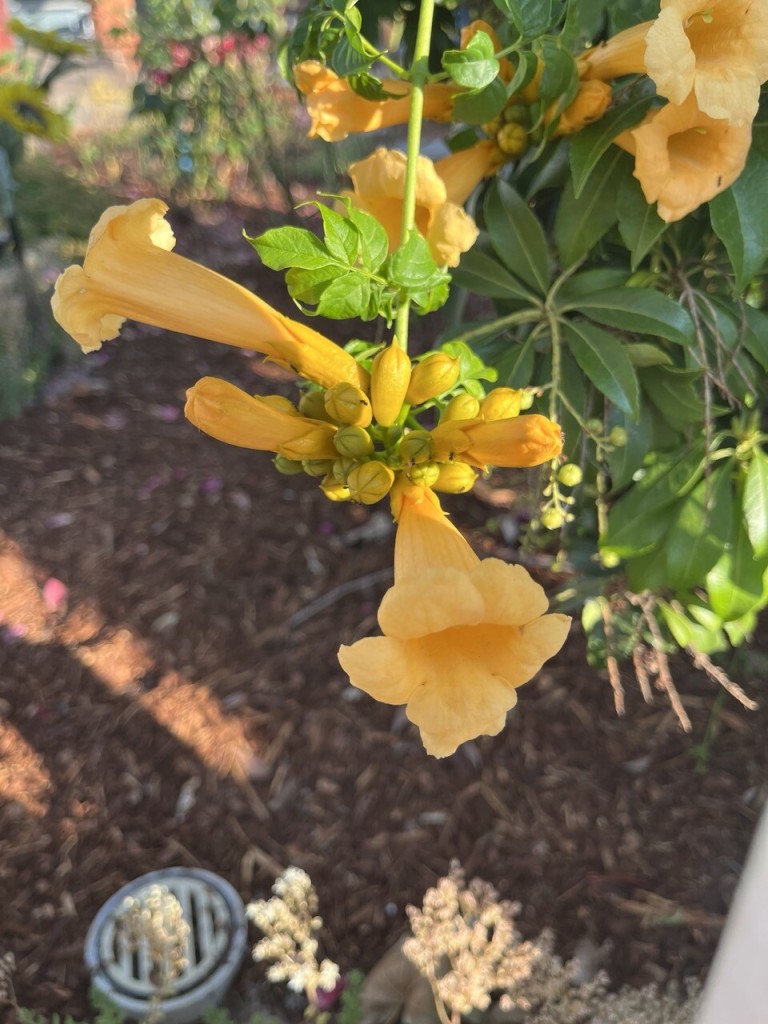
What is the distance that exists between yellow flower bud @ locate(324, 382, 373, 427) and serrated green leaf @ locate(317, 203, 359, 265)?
0.14 m

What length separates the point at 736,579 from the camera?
1.66 m

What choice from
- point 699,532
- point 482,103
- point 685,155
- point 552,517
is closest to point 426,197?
point 482,103

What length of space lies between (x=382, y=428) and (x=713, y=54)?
0.57 meters

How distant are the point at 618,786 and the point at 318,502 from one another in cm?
182

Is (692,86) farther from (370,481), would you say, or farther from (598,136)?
(370,481)

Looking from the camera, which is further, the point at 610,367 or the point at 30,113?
the point at 30,113

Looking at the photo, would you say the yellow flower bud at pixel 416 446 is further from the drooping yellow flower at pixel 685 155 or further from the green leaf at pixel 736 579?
the green leaf at pixel 736 579

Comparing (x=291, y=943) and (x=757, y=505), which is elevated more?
(x=757, y=505)

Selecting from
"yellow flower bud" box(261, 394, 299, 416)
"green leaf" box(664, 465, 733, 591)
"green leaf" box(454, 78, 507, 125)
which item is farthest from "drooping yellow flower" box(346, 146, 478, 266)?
"green leaf" box(664, 465, 733, 591)

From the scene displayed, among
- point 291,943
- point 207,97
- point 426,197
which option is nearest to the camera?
point 426,197

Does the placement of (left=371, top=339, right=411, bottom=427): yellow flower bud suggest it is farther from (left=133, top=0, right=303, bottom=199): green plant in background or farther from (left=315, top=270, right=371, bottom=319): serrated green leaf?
(left=133, top=0, right=303, bottom=199): green plant in background

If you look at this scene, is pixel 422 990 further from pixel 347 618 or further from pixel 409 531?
pixel 409 531

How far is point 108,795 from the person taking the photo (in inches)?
109

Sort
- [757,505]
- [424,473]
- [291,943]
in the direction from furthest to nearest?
1. [291,943]
2. [757,505]
3. [424,473]
